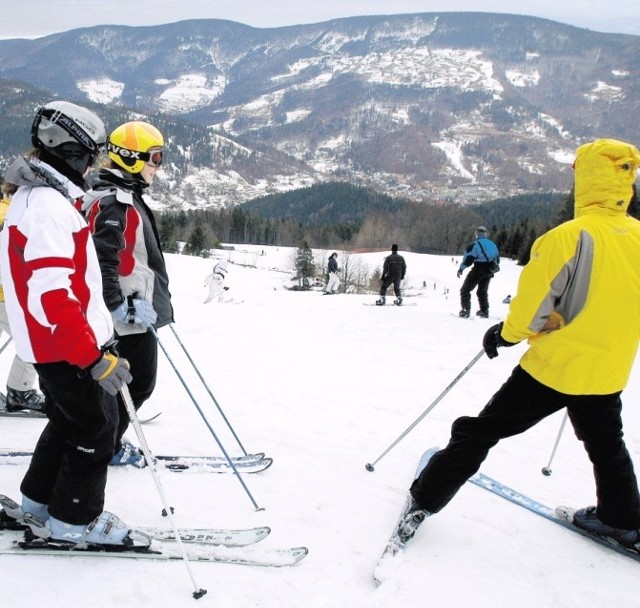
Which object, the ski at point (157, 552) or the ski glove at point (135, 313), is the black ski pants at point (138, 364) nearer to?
the ski glove at point (135, 313)

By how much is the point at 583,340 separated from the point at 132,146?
9.28 ft

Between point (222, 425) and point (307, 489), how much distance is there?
57.3 inches

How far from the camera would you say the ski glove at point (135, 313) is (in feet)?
9.59

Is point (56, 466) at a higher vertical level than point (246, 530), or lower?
→ higher

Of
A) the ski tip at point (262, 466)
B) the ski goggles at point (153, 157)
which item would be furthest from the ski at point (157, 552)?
the ski goggles at point (153, 157)

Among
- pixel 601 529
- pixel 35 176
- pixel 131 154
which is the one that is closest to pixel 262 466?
pixel 601 529

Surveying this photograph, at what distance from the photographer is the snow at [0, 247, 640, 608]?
2359 millimetres

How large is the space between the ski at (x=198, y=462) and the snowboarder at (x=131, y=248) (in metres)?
0.43

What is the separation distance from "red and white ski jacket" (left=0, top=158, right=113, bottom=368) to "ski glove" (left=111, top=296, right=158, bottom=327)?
698 mm

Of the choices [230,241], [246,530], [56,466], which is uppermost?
[56,466]

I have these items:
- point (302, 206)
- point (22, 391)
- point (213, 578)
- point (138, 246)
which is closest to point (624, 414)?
point (213, 578)

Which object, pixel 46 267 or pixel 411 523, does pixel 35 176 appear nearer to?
pixel 46 267

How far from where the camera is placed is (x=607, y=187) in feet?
8.07

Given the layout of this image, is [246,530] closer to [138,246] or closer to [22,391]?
[138,246]
